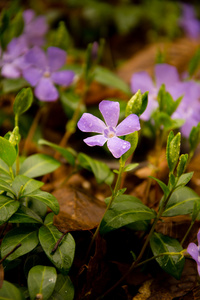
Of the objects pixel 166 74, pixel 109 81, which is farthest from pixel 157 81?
pixel 109 81

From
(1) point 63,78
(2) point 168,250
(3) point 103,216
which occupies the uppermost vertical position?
(1) point 63,78

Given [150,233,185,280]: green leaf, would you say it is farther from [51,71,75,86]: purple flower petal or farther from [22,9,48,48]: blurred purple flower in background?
[22,9,48,48]: blurred purple flower in background

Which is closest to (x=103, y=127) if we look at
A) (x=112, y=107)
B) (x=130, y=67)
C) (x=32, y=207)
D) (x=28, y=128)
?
(x=112, y=107)

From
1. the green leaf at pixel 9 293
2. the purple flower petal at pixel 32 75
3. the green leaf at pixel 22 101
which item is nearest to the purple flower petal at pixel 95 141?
the green leaf at pixel 22 101

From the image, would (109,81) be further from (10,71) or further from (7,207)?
(7,207)

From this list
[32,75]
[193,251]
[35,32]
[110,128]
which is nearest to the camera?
[193,251]

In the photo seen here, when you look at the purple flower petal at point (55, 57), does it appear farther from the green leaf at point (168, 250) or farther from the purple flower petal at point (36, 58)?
the green leaf at point (168, 250)

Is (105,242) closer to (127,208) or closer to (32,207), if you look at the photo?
(127,208)
